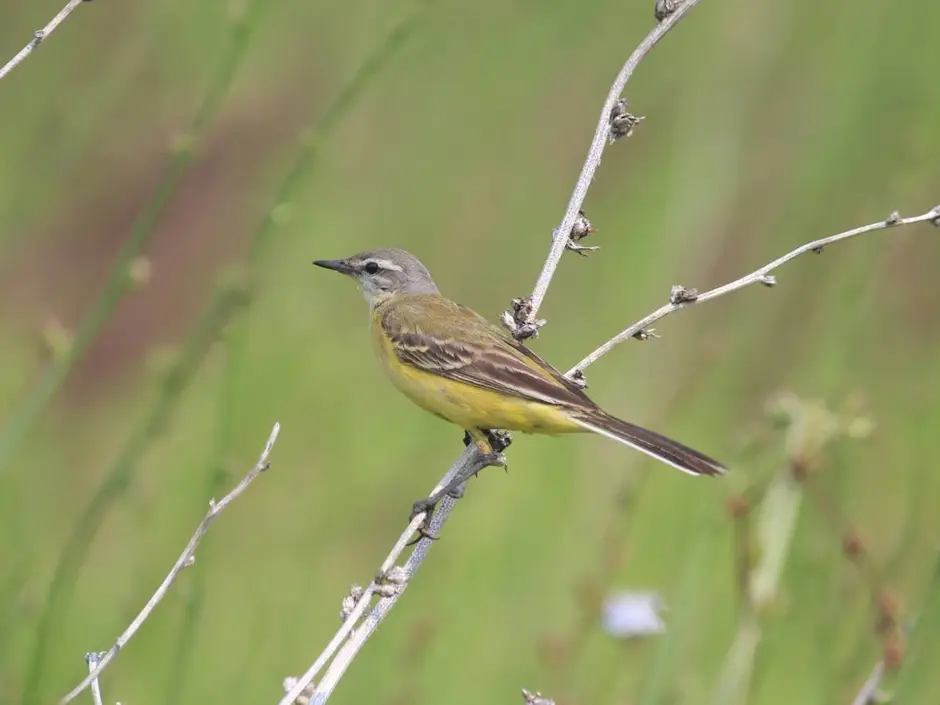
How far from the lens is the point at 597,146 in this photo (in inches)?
165

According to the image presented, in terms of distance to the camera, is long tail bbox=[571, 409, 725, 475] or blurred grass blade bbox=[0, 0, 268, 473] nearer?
blurred grass blade bbox=[0, 0, 268, 473]

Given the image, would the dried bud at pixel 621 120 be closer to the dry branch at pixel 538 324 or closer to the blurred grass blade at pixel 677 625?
the dry branch at pixel 538 324

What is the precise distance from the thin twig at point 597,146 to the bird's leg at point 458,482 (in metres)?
0.53

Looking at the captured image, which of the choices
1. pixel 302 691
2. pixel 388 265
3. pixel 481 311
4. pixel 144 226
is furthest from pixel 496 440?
pixel 481 311

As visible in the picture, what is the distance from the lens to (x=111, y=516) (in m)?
7.60

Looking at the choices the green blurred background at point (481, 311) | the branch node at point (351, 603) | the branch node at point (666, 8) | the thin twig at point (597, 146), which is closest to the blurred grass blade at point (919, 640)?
the green blurred background at point (481, 311)

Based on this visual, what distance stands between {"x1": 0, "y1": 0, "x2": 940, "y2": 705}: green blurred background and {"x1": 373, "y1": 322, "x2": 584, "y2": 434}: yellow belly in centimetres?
50

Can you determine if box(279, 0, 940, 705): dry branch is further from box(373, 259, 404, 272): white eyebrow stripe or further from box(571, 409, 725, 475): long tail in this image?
box(373, 259, 404, 272): white eyebrow stripe

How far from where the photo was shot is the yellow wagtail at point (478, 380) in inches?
178

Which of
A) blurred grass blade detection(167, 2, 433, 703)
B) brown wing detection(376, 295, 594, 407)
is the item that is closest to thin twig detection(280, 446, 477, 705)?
blurred grass blade detection(167, 2, 433, 703)

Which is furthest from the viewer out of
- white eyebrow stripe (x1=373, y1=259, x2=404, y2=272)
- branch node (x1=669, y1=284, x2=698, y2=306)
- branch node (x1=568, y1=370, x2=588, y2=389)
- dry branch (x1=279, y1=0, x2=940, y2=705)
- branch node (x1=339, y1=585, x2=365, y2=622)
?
white eyebrow stripe (x1=373, y1=259, x2=404, y2=272)

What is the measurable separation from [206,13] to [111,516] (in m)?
4.00

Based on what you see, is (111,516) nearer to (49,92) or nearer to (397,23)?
(49,92)

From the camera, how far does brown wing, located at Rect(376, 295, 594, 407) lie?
4.87m
